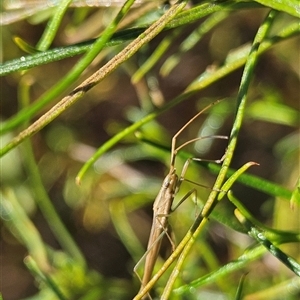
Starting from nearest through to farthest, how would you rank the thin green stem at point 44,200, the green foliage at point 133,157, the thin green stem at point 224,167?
the thin green stem at point 224,167, the green foliage at point 133,157, the thin green stem at point 44,200

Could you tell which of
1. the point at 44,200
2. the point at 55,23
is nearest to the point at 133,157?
the point at 44,200

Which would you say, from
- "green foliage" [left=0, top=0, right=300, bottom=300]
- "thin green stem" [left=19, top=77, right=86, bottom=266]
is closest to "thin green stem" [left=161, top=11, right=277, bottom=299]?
"green foliage" [left=0, top=0, right=300, bottom=300]

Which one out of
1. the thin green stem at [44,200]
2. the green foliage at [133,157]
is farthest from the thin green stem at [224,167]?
the thin green stem at [44,200]

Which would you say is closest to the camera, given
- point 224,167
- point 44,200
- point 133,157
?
point 224,167

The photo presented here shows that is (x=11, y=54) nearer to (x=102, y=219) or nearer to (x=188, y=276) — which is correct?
(x=102, y=219)

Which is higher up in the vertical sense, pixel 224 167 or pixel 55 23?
pixel 55 23

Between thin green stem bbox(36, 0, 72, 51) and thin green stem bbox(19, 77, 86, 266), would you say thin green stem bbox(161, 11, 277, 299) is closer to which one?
thin green stem bbox(36, 0, 72, 51)

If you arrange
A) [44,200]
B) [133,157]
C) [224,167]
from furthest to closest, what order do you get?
[133,157], [44,200], [224,167]

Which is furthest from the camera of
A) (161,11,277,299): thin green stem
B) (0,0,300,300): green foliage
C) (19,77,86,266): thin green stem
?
(19,77,86,266): thin green stem

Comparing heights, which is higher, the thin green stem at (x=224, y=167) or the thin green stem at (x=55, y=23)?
the thin green stem at (x=55, y=23)

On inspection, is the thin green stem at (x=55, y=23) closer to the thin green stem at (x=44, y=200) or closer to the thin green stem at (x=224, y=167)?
the thin green stem at (x=224, y=167)

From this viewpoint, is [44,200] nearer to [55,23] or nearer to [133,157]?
[133,157]

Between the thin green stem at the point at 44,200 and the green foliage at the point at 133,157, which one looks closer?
the green foliage at the point at 133,157
